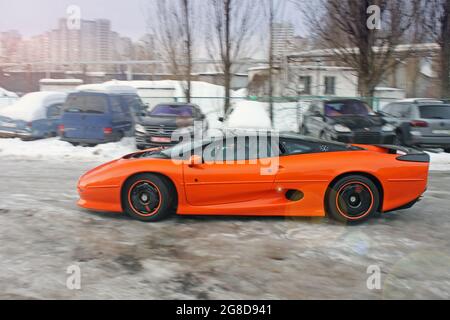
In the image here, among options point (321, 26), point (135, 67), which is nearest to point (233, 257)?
point (321, 26)

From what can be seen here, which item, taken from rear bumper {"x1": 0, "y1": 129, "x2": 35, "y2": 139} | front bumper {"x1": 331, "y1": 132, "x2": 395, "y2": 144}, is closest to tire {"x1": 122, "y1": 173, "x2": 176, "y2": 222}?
front bumper {"x1": 331, "y1": 132, "x2": 395, "y2": 144}

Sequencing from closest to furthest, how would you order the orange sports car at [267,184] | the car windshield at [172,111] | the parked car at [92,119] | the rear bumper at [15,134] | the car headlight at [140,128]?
the orange sports car at [267,184] → the car headlight at [140,128] → the parked car at [92,119] → the car windshield at [172,111] → the rear bumper at [15,134]

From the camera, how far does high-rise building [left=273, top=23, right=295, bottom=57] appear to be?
1538cm

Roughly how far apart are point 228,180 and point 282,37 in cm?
1173

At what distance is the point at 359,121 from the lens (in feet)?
37.4

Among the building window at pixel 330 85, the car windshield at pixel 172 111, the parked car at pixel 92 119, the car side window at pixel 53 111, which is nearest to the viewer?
the parked car at pixel 92 119

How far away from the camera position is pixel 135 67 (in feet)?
146

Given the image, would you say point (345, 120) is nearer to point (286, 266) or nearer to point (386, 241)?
point (386, 241)

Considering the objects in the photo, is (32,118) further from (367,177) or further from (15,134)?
(367,177)

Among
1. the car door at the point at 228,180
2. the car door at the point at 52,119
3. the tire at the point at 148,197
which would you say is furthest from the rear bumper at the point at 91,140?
the car door at the point at 228,180

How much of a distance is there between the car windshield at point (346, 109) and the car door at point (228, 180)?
285 inches

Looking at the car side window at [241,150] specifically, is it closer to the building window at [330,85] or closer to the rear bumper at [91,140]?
the rear bumper at [91,140]

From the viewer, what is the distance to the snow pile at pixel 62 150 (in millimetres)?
11271

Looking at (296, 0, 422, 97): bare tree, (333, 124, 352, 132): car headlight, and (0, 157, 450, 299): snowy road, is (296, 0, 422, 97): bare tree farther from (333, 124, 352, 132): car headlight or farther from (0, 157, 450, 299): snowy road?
(0, 157, 450, 299): snowy road
